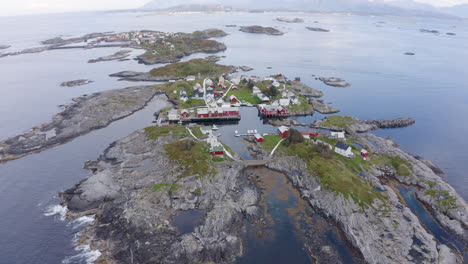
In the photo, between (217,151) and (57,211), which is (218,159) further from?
(57,211)

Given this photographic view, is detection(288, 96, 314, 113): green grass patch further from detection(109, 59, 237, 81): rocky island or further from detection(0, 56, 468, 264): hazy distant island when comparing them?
detection(109, 59, 237, 81): rocky island

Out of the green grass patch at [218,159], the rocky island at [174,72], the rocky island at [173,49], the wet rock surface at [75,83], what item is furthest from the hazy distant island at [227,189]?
the rocky island at [173,49]

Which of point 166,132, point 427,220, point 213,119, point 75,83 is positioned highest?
point 75,83

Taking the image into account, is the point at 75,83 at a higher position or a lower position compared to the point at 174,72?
lower

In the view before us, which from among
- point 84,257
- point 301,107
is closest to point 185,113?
point 301,107

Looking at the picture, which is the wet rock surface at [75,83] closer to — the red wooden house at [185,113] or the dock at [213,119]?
the red wooden house at [185,113]

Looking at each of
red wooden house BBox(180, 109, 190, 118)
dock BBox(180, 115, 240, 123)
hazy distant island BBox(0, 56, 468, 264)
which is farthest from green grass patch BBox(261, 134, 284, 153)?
red wooden house BBox(180, 109, 190, 118)
